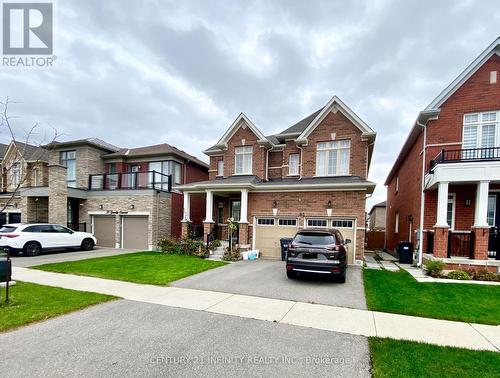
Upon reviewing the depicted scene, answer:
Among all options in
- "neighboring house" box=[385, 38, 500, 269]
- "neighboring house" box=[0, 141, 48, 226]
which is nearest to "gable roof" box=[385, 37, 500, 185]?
"neighboring house" box=[385, 38, 500, 269]

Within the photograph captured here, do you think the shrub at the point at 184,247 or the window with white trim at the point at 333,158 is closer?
the shrub at the point at 184,247

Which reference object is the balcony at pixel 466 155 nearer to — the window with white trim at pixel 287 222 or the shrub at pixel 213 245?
the window with white trim at pixel 287 222

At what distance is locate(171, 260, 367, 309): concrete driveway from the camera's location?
6.55 m

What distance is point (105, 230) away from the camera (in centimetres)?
1648

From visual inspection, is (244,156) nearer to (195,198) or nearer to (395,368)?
(195,198)

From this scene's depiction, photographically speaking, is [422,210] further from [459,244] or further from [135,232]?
[135,232]

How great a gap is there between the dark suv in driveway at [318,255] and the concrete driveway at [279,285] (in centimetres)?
44

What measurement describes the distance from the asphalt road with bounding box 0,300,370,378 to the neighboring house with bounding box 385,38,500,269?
8.62 meters

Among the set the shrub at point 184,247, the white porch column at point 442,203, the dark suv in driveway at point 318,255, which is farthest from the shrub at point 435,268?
the shrub at point 184,247

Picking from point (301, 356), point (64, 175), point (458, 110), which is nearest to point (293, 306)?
point (301, 356)

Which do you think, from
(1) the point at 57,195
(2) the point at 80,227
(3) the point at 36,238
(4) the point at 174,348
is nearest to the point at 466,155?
(4) the point at 174,348

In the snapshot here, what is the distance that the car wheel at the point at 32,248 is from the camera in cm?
1239

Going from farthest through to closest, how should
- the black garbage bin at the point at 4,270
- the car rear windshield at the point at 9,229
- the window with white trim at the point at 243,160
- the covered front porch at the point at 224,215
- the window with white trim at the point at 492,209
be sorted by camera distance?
the window with white trim at the point at 243,160, the covered front porch at the point at 224,215, the car rear windshield at the point at 9,229, the window with white trim at the point at 492,209, the black garbage bin at the point at 4,270

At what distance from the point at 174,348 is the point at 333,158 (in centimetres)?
1235
